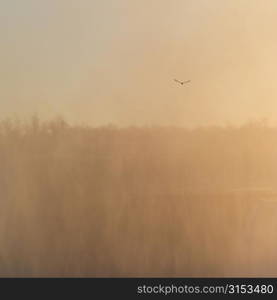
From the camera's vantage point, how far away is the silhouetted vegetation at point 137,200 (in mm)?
1784

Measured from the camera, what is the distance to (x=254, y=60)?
5.87 ft

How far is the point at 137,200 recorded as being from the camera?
179cm

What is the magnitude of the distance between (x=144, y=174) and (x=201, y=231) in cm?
34

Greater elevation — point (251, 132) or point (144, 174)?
point (251, 132)

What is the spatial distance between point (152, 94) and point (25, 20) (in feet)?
2.06

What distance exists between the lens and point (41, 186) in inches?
71.1

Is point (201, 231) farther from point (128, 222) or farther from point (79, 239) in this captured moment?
point (79, 239)

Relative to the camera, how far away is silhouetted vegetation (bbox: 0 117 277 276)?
5.85 feet

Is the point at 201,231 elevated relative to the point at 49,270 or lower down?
elevated
